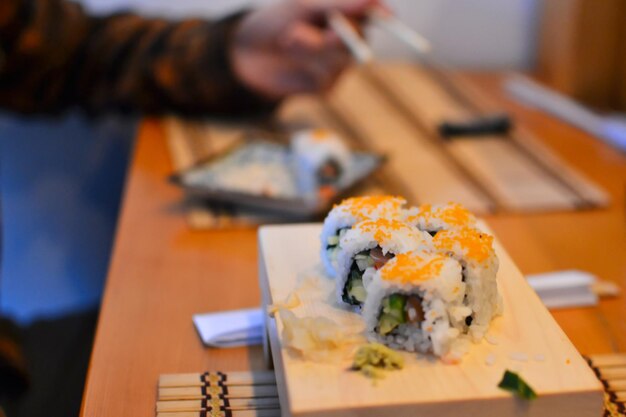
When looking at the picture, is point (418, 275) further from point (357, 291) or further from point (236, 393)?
point (236, 393)

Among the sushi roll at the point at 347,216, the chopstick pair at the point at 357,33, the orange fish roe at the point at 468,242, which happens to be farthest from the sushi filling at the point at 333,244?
the chopstick pair at the point at 357,33

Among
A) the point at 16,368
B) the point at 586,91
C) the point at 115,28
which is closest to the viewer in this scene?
the point at 16,368

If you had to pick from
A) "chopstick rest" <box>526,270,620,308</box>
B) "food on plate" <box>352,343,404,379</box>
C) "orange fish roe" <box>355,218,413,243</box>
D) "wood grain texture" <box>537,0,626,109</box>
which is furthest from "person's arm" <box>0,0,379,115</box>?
"food on plate" <box>352,343,404,379</box>

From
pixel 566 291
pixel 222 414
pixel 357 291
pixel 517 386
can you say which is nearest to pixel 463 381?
pixel 517 386

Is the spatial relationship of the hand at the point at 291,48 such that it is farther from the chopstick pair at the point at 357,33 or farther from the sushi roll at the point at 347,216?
the sushi roll at the point at 347,216

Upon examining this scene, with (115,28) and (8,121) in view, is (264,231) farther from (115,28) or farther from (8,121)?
(8,121)

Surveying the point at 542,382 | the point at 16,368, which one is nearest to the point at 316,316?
the point at 542,382
